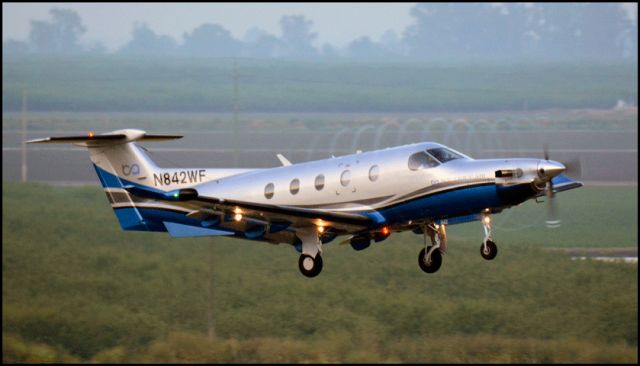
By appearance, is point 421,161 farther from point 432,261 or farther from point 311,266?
point 311,266

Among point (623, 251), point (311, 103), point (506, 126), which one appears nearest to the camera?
point (623, 251)

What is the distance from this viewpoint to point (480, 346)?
2726 inches

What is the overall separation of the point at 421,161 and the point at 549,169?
3834 mm

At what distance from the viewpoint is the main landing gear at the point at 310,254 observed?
3606cm

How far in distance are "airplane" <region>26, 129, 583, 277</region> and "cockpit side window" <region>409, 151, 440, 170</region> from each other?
28 mm

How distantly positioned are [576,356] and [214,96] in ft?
326

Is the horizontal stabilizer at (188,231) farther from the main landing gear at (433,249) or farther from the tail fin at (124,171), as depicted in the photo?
the main landing gear at (433,249)

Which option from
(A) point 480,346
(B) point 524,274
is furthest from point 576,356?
(B) point 524,274

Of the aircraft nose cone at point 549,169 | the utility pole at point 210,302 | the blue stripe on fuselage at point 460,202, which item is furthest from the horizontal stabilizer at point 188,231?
the utility pole at point 210,302

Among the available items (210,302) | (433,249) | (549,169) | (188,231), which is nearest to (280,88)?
(210,302)

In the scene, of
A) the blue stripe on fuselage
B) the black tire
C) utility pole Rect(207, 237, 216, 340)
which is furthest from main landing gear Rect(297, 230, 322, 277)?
utility pole Rect(207, 237, 216, 340)

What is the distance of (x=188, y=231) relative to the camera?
39000 millimetres

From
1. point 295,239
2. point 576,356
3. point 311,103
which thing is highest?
point 311,103

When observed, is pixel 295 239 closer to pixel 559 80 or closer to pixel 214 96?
pixel 214 96
